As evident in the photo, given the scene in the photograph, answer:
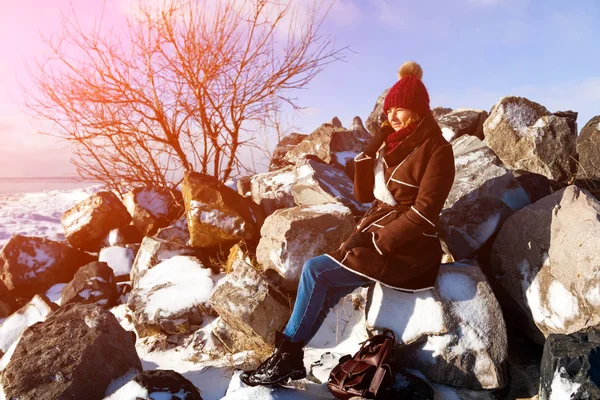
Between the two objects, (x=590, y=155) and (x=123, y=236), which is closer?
(x=590, y=155)

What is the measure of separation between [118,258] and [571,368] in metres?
5.37

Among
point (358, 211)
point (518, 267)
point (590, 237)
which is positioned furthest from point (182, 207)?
point (590, 237)

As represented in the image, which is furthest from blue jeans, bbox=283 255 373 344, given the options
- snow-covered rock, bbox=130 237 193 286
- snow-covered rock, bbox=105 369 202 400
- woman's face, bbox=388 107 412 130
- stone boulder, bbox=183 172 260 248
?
snow-covered rock, bbox=130 237 193 286

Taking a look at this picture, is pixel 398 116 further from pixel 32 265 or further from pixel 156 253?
pixel 32 265

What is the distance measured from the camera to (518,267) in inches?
114

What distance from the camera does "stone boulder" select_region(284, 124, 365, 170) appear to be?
552cm

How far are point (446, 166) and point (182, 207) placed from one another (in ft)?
15.6

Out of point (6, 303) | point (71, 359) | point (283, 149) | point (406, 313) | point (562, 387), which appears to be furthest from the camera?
point (283, 149)

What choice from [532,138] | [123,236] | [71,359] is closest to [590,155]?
[532,138]

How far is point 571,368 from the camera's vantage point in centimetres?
199

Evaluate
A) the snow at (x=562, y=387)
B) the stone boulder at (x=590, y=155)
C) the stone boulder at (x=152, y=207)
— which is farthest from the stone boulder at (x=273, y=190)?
the snow at (x=562, y=387)

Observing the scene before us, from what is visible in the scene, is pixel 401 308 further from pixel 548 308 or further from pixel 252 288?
pixel 252 288

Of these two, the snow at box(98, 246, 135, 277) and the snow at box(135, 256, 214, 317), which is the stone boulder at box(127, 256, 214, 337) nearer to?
the snow at box(135, 256, 214, 317)

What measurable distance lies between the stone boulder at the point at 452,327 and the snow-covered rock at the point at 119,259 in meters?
4.00
